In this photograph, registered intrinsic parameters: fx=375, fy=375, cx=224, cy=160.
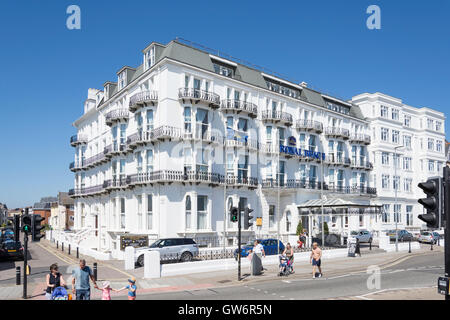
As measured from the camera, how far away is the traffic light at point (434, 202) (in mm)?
8008

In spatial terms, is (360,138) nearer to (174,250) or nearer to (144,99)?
(144,99)

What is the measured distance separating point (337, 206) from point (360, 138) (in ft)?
67.1

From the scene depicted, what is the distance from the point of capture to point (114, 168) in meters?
41.2

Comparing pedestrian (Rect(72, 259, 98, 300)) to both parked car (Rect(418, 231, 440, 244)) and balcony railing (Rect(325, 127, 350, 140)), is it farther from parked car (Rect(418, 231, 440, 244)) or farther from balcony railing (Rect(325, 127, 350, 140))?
parked car (Rect(418, 231, 440, 244))

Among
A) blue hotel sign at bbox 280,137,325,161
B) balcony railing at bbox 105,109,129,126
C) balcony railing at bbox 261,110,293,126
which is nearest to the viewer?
balcony railing at bbox 105,109,129,126

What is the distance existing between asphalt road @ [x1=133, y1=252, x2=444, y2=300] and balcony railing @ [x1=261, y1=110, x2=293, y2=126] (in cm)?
2143

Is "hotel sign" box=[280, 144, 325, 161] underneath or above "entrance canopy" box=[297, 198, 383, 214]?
above

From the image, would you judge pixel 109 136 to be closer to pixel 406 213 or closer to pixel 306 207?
pixel 306 207

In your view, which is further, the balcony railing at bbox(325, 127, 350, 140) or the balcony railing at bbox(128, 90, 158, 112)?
the balcony railing at bbox(325, 127, 350, 140)

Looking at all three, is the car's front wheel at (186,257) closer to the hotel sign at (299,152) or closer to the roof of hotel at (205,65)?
the roof of hotel at (205,65)

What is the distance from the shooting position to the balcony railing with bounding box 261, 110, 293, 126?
4009 cm

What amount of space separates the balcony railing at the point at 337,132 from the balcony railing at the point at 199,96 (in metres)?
18.5

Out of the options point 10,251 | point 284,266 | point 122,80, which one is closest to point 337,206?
point 284,266

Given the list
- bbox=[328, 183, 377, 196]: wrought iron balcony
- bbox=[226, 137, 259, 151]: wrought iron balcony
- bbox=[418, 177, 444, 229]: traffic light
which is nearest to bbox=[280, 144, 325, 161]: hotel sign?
bbox=[226, 137, 259, 151]: wrought iron balcony
